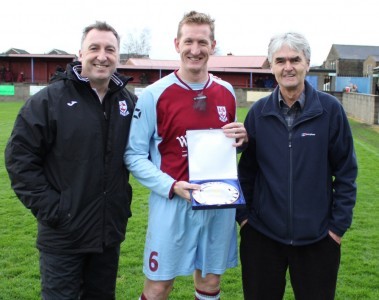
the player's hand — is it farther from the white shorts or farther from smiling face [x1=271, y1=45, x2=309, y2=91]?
smiling face [x1=271, y1=45, x2=309, y2=91]

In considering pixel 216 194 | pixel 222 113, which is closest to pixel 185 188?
pixel 216 194

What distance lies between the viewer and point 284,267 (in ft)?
10.4

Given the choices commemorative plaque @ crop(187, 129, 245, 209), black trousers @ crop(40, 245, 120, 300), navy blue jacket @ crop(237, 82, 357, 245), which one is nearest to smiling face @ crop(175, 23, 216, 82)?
commemorative plaque @ crop(187, 129, 245, 209)

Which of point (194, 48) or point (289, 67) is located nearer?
point (289, 67)

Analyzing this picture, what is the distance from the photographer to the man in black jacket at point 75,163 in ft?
9.83

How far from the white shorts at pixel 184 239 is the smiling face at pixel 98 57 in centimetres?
89

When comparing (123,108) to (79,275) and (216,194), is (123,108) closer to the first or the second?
(216,194)

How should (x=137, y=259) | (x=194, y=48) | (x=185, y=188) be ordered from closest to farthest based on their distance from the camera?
(x=185, y=188)
(x=194, y=48)
(x=137, y=259)

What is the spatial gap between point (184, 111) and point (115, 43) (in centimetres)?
71

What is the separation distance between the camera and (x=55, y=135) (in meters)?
3.06

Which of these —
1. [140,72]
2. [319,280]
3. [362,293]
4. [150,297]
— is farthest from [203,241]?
[140,72]

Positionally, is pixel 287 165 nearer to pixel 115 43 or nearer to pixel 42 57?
pixel 115 43

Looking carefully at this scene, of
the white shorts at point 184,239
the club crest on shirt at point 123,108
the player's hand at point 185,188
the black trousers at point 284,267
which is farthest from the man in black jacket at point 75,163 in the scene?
the black trousers at point 284,267

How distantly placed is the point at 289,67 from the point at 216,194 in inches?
36.0
